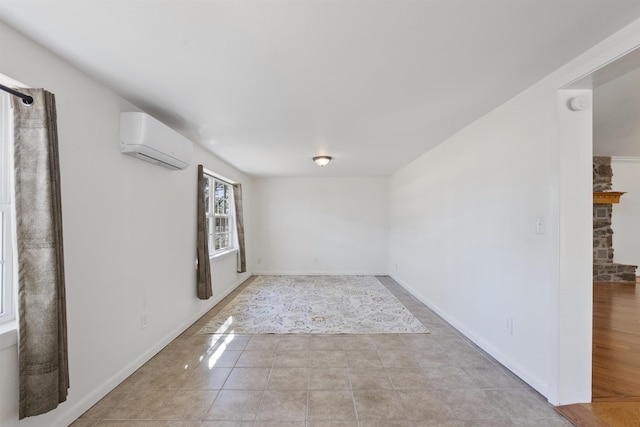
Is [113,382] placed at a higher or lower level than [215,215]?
lower

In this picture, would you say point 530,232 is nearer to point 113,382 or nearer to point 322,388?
point 322,388

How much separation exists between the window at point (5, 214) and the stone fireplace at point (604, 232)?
788 cm

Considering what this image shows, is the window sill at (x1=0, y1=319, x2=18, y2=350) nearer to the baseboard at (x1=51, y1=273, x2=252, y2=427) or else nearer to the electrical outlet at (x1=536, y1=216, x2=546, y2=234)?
the baseboard at (x1=51, y1=273, x2=252, y2=427)

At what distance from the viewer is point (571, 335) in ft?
5.80

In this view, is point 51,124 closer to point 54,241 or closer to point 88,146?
point 88,146

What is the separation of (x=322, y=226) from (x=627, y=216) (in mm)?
6168

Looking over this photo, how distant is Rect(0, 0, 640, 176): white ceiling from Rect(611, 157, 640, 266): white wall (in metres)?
5.48

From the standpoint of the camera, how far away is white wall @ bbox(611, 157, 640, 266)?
17.7 ft

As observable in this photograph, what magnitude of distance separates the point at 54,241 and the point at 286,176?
4849 millimetres

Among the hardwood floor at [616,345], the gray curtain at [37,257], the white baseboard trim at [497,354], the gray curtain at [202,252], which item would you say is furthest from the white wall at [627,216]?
the gray curtain at [37,257]

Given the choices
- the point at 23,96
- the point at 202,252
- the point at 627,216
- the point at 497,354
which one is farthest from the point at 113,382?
the point at 627,216

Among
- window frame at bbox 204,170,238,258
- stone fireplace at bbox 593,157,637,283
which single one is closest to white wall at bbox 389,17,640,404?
window frame at bbox 204,170,238,258

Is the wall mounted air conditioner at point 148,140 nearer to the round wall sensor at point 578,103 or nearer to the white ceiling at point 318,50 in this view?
the white ceiling at point 318,50

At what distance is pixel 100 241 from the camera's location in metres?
1.90
